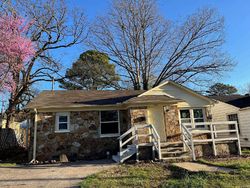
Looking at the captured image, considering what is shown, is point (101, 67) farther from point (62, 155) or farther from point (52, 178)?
point (52, 178)

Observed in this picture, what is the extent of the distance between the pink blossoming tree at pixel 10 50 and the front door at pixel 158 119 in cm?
749

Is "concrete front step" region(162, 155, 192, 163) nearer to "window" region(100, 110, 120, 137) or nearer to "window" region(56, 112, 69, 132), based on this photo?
"window" region(100, 110, 120, 137)

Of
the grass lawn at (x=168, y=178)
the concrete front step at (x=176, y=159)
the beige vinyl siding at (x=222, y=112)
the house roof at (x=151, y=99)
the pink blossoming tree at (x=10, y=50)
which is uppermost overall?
the pink blossoming tree at (x=10, y=50)

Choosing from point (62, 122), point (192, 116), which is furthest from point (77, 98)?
point (192, 116)

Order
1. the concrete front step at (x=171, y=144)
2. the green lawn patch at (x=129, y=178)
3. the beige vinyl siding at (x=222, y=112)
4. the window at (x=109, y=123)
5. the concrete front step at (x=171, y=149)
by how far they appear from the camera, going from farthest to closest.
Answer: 1. the beige vinyl siding at (x=222, y=112)
2. the window at (x=109, y=123)
3. the concrete front step at (x=171, y=144)
4. the concrete front step at (x=171, y=149)
5. the green lawn patch at (x=129, y=178)

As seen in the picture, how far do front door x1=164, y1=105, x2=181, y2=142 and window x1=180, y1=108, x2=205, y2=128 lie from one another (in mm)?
1220

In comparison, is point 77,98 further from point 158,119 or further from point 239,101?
point 239,101

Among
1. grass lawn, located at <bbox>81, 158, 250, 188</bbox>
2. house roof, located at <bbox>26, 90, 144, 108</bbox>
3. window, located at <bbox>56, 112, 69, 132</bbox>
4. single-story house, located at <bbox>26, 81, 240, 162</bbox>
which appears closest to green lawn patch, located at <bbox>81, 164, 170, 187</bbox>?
grass lawn, located at <bbox>81, 158, 250, 188</bbox>

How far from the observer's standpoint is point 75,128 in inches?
523

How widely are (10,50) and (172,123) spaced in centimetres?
926

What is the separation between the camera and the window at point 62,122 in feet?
43.5

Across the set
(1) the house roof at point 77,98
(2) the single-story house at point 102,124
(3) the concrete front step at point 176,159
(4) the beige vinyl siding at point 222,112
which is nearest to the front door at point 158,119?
(2) the single-story house at point 102,124

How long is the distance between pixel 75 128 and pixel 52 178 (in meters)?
5.55

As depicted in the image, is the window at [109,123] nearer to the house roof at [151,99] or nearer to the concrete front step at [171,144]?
the house roof at [151,99]
